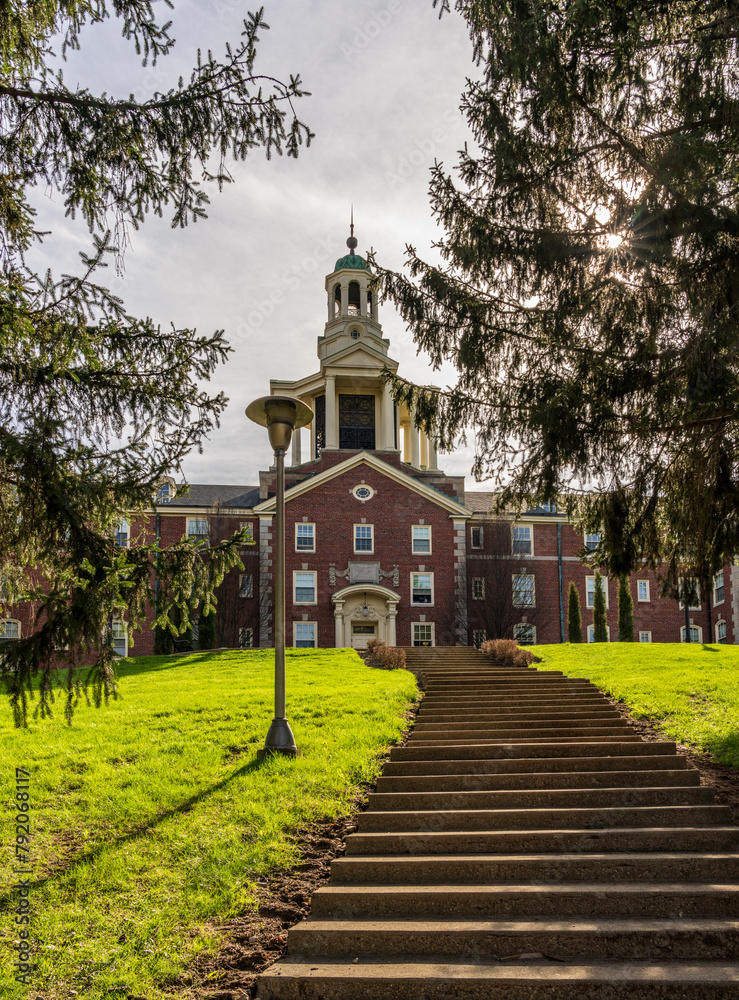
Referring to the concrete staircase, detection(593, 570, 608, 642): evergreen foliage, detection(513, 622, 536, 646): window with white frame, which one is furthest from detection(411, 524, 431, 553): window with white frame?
the concrete staircase

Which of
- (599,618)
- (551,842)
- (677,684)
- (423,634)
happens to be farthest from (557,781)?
(599,618)

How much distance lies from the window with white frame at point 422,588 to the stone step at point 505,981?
28.0 metres

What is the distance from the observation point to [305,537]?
108ft

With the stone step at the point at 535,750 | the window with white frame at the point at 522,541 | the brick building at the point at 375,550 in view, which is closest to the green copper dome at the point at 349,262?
the brick building at the point at 375,550

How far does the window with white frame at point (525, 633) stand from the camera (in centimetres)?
3578

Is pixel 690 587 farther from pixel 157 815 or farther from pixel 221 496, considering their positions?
pixel 221 496

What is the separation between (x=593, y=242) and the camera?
9.36 m

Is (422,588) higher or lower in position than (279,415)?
lower

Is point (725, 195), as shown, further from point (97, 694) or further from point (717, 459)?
point (97, 694)

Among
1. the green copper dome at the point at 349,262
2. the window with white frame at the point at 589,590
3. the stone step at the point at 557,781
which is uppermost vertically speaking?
the green copper dome at the point at 349,262

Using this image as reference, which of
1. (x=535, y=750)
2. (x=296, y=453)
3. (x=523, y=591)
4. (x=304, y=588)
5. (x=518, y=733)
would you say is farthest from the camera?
(x=296, y=453)

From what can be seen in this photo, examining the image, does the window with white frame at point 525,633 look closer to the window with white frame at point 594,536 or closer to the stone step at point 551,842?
the window with white frame at point 594,536

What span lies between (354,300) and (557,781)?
34323mm

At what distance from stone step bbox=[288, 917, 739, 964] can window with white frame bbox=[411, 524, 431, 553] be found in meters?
28.0
